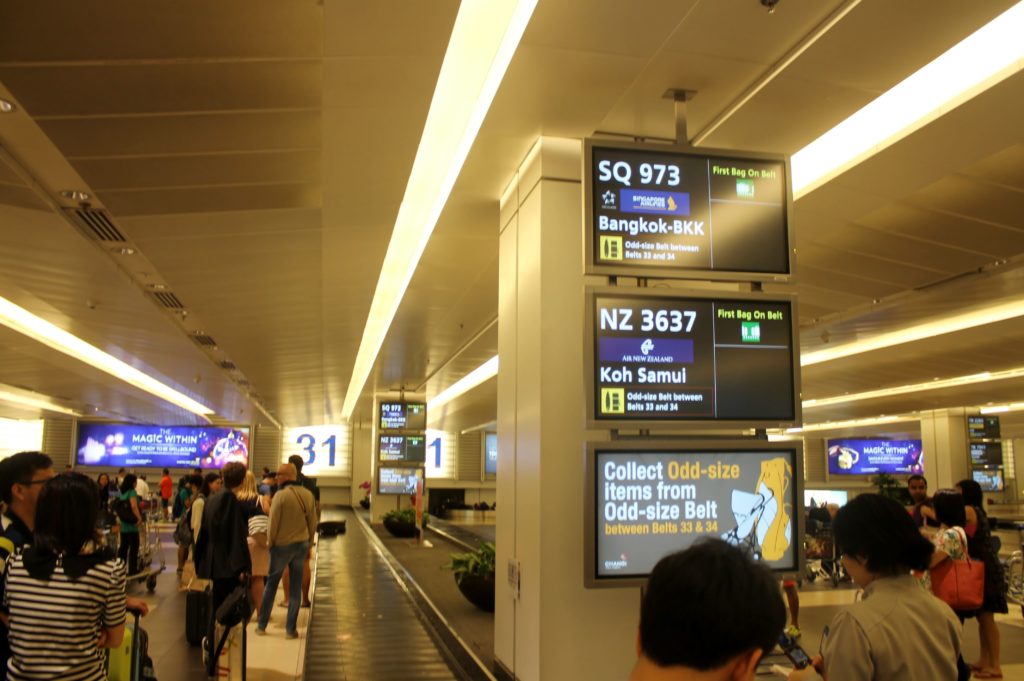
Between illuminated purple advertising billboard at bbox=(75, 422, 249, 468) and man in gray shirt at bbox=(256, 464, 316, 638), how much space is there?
2569 centimetres

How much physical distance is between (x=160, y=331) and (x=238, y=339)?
45.2 inches

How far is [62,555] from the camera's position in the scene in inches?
117

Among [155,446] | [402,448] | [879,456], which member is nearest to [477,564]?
[402,448]

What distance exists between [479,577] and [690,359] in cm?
567

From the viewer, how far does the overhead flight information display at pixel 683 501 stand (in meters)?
4.05

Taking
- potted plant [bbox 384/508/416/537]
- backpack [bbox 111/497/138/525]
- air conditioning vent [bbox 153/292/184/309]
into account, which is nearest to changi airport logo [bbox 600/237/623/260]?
air conditioning vent [bbox 153/292/184/309]

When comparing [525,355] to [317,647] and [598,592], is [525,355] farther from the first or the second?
[317,647]

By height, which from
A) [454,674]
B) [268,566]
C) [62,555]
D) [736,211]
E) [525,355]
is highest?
[736,211]

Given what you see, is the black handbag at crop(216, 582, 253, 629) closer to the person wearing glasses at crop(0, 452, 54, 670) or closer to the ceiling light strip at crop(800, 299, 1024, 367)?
the person wearing glasses at crop(0, 452, 54, 670)

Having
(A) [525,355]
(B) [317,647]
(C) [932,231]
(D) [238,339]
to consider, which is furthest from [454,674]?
(D) [238,339]

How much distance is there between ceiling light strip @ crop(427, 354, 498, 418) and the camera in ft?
57.3

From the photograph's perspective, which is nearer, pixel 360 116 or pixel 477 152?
pixel 360 116

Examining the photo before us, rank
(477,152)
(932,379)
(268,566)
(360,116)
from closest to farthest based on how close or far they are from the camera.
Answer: (360,116) → (477,152) → (268,566) → (932,379)

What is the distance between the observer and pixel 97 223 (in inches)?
258
